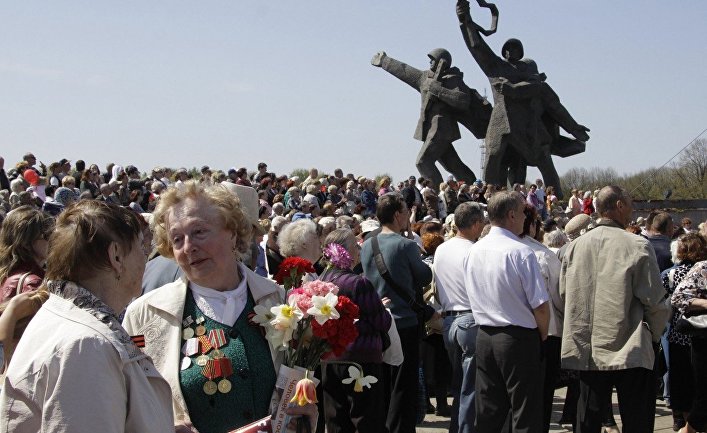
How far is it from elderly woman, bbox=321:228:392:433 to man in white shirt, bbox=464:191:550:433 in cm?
77

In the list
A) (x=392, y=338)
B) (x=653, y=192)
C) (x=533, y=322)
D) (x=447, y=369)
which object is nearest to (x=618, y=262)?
(x=533, y=322)

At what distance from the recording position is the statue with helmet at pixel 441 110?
93.6 ft

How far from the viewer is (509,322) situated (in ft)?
19.6

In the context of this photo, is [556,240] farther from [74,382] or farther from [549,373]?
[74,382]

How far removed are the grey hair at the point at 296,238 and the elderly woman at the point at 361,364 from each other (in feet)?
0.47

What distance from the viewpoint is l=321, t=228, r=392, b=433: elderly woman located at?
5645 millimetres

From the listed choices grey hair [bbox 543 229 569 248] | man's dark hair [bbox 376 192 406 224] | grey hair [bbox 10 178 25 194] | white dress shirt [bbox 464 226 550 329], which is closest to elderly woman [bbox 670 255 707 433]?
grey hair [bbox 543 229 569 248]

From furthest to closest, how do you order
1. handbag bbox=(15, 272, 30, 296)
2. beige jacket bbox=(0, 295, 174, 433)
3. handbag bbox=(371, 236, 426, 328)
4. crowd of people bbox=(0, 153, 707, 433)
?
handbag bbox=(371, 236, 426, 328) < handbag bbox=(15, 272, 30, 296) < crowd of people bbox=(0, 153, 707, 433) < beige jacket bbox=(0, 295, 174, 433)

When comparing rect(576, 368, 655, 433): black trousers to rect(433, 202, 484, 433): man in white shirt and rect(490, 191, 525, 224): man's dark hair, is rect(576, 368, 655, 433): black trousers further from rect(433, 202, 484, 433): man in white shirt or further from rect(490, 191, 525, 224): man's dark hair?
rect(490, 191, 525, 224): man's dark hair

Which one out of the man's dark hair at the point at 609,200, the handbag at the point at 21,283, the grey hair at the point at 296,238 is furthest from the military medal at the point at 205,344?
the man's dark hair at the point at 609,200

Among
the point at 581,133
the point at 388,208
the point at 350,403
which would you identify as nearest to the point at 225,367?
the point at 350,403

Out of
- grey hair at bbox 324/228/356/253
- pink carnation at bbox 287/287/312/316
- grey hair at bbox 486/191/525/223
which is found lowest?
pink carnation at bbox 287/287/312/316

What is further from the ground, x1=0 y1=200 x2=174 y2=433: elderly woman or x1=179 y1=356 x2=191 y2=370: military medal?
x1=0 y1=200 x2=174 y2=433: elderly woman

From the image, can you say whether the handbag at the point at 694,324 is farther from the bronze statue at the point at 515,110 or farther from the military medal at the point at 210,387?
the bronze statue at the point at 515,110
